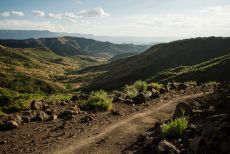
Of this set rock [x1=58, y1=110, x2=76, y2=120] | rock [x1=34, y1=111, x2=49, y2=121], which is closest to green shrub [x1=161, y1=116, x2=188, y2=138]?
rock [x1=58, y1=110, x2=76, y2=120]

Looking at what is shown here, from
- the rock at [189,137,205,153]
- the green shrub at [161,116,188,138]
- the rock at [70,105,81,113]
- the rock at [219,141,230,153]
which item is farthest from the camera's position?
the rock at [70,105,81,113]

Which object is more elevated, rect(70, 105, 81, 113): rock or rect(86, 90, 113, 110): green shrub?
rect(86, 90, 113, 110): green shrub

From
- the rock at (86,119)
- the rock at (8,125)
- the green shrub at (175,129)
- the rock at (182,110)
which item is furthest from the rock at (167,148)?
the rock at (8,125)

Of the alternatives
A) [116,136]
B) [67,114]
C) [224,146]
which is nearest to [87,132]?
[116,136]

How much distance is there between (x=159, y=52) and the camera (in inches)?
4375

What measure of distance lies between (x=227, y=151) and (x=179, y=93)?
14.5 meters

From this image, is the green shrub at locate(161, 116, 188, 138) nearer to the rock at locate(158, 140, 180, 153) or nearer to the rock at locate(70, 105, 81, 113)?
the rock at locate(158, 140, 180, 153)

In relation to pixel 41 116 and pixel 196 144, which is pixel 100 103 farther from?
pixel 196 144

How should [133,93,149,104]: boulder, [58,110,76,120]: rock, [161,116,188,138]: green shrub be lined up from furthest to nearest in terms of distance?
[133,93,149,104]: boulder, [58,110,76,120]: rock, [161,116,188,138]: green shrub

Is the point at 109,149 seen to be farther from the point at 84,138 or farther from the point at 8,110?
the point at 8,110

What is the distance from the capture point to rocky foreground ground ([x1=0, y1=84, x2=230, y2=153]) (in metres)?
9.05

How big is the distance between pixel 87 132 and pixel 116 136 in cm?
149

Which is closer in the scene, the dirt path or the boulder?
the dirt path

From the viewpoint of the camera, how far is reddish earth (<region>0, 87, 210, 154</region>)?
1205 centimetres
